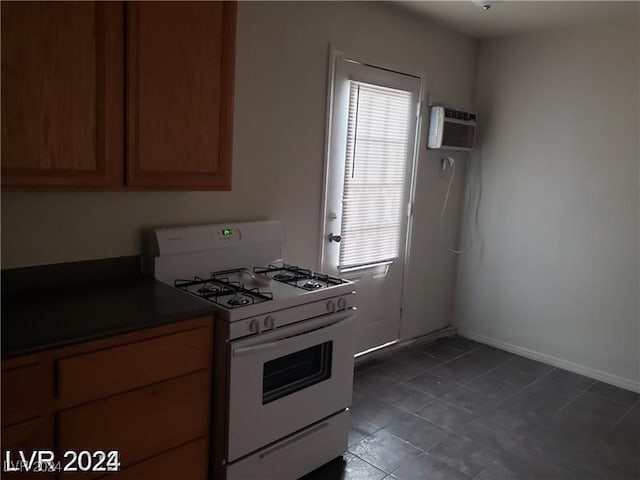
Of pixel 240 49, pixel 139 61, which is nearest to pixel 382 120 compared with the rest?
pixel 240 49

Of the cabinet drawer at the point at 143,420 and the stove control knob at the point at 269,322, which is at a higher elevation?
the stove control knob at the point at 269,322

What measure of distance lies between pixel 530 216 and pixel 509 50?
128 centimetres

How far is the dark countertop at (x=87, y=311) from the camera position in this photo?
63.5 inches

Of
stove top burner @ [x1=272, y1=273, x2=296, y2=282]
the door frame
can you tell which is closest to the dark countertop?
stove top burner @ [x1=272, y1=273, x2=296, y2=282]

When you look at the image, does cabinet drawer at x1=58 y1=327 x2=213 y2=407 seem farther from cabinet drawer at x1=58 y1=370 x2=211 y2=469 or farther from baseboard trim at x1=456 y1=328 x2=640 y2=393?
baseboard trim at x1=456 y1=328 x2=640 y2=393

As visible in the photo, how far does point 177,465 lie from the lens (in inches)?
79.3

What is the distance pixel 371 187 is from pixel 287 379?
1.66 meters

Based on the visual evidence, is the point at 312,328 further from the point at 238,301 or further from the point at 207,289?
the point at 207,289

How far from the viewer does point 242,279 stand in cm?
256

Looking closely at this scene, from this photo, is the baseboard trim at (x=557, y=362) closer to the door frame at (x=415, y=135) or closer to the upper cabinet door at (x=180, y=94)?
the door frame at (x=415, y=135)

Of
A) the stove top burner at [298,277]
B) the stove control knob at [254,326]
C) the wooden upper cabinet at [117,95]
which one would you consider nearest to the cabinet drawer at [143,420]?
the stove control knob at [254,326]

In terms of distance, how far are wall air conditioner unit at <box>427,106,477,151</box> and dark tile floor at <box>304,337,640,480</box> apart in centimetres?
160

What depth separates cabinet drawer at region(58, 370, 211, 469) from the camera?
1.69 m

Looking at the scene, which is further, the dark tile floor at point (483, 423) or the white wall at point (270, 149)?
the dark tile floor at point (483, 423)
